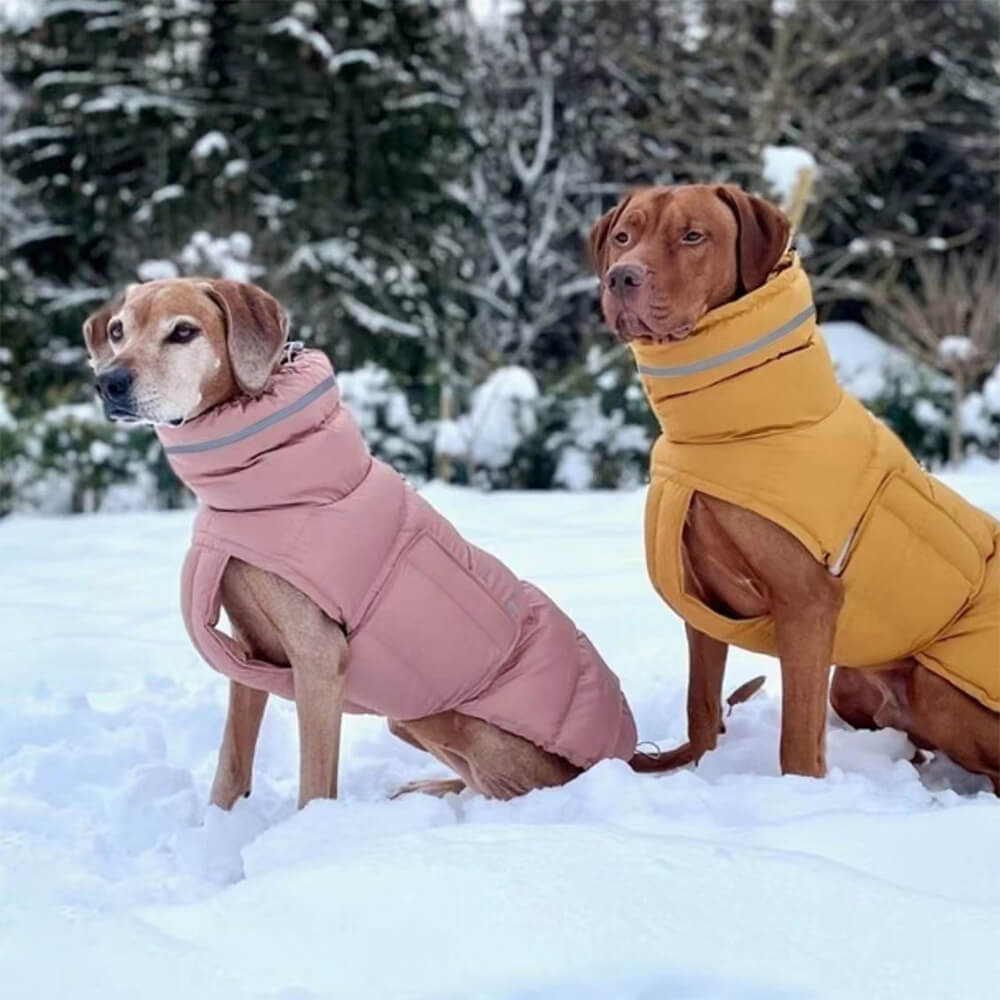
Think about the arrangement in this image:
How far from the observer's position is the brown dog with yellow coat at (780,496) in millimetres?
2924

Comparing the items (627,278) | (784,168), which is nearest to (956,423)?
(784,168)

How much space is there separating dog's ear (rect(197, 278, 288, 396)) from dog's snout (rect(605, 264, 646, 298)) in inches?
32.3

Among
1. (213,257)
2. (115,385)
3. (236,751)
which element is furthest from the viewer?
(213,257)

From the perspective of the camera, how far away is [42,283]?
17.4 metres

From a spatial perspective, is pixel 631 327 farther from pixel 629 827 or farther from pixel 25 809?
pixel 25 809

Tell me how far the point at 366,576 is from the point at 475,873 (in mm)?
1029

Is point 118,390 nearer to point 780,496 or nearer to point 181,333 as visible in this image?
point 181,333

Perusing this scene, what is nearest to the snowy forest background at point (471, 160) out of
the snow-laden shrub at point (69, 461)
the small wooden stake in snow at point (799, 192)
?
the snow-laden shrub at point (69, 461)

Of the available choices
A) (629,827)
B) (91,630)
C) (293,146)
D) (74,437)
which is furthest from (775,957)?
(293,146)

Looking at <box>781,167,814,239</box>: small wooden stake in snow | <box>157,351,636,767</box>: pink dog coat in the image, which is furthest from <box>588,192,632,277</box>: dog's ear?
<box>781,167,814,239</box>: small wooden stake in snow

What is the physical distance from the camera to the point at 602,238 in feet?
10.7

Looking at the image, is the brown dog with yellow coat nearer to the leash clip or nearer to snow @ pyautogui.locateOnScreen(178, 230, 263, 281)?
the leash clip

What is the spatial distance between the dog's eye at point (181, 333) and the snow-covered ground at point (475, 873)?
1.16 metres

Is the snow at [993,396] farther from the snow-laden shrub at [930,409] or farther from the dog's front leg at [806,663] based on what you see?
the dog's front leg at [806,663]
